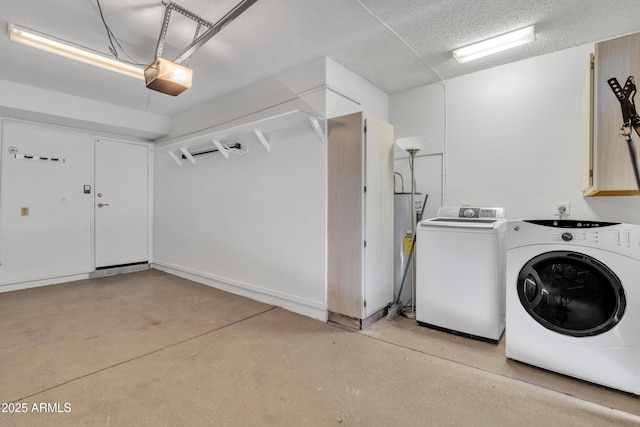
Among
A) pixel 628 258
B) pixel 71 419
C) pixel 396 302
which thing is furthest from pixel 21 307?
pixel 628 258

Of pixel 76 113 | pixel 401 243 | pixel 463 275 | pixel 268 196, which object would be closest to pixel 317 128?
pixel 268 196

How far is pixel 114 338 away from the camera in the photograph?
2561mm

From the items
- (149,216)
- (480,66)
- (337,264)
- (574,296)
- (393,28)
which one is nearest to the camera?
(574,296)

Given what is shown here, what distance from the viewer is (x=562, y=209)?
2.73 m

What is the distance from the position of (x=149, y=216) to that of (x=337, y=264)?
13.8ft

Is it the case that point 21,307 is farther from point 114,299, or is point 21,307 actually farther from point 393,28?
point 393,28

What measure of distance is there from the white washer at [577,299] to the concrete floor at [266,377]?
6.1 inches

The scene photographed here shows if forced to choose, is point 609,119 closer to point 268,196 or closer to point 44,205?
point 268,196

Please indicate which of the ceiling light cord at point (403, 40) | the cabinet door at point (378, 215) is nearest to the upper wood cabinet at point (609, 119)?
the ceiling light cord at point (403, 40)

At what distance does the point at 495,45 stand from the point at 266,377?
10.9ft

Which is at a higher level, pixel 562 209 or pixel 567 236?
pixel 562 209

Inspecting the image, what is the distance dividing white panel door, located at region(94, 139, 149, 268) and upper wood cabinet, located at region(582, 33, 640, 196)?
6.16 meters

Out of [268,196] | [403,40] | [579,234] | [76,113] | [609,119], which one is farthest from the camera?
[76,113]

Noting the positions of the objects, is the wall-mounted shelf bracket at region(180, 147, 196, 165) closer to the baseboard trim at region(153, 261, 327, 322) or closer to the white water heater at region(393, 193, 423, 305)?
the baseboard trim at region(153, 261, 327, 322)
